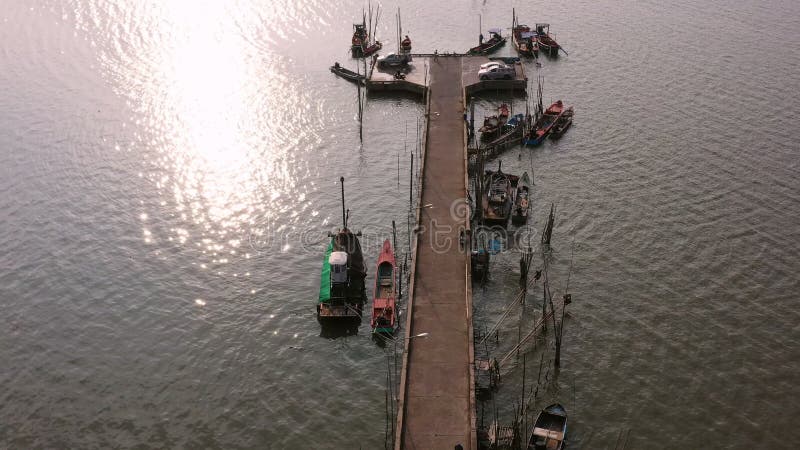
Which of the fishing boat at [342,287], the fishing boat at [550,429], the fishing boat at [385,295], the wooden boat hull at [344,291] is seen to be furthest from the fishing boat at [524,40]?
the fishing boat at [550,429]

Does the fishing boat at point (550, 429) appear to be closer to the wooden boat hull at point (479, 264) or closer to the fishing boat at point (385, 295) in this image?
the fishing boat at point (385, 295)

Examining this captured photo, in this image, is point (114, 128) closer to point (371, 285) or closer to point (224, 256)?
point (224, 256)

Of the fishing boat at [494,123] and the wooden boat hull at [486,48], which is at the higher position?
the wooden boat hull at [486,48]

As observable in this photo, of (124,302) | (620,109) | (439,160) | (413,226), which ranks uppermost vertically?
(620,109)

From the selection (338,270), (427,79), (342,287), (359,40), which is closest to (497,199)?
(338,270)

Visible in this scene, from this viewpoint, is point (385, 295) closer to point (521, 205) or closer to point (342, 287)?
point (342, 287)

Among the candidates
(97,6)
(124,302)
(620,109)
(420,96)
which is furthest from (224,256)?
(97,6)

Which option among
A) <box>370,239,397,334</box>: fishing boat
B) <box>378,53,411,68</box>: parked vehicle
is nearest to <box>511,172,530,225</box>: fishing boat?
<box>370,239,397,334</box>: fishing boat
